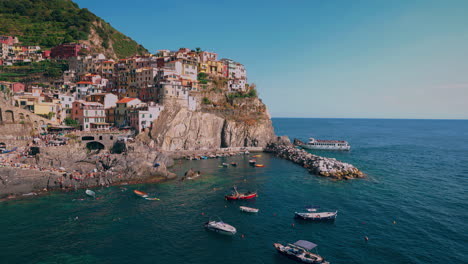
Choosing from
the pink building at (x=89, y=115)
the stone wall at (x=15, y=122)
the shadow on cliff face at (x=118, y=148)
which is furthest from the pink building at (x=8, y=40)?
the shadow on cliff face at (x=118, y=148)

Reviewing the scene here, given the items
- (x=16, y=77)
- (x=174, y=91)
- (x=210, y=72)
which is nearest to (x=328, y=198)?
(x=174, y=91)

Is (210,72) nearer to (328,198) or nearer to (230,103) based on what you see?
(230,103)

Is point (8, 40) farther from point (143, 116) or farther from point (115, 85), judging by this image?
point (143, 116)

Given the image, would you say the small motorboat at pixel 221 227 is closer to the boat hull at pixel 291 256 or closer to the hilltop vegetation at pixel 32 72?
Result: the boat hull at pixel 291 256

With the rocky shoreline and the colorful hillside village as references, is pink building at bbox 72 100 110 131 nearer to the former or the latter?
the colorful hillside village

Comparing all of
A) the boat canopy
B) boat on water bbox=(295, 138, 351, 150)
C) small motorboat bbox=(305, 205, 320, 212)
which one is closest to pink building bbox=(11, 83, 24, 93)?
small motorboat bbox=(305, 205, 320, 212)

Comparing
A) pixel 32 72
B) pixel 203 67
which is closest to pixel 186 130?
pixel 203 67
